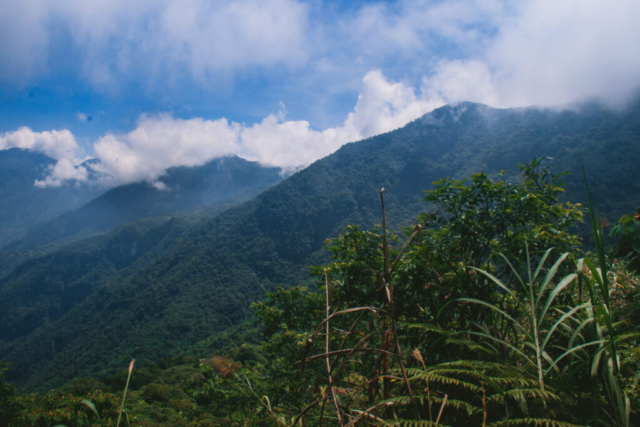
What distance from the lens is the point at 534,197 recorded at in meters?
2.64

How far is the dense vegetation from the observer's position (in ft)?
2.93

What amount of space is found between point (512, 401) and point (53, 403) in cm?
516

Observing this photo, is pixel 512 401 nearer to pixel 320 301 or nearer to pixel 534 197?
pixel 534 197

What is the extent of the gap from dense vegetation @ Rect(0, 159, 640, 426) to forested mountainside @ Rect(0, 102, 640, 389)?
4649 cm

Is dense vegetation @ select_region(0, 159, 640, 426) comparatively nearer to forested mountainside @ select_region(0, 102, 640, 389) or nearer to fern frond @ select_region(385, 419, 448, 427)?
fern frond @ select_region(385, 419, 448, 427)

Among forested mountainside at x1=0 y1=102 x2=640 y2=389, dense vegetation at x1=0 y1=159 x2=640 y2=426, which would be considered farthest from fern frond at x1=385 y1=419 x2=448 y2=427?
forested mountainside at x1=0 y1=102 x2=640 y2=389

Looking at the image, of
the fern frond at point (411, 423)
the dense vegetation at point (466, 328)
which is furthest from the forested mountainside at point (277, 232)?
the fern frond at point (411, 423)

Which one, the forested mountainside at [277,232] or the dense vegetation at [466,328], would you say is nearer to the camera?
the dense vegetation at [466,328]

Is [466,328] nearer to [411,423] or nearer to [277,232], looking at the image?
[411,423]

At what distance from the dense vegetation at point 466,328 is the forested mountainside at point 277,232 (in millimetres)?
46491

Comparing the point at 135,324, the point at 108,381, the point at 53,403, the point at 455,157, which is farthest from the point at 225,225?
the point at 53,403

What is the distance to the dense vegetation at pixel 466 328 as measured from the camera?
35.2 inches

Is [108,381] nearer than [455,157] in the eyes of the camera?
Yes

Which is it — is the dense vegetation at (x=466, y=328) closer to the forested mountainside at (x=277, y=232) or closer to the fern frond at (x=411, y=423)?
the fern frond at (x=411, y=423)
